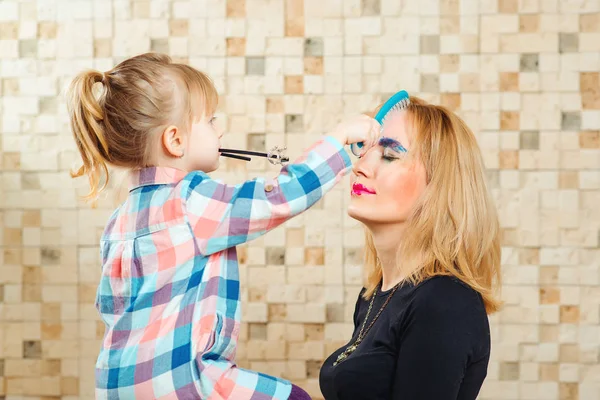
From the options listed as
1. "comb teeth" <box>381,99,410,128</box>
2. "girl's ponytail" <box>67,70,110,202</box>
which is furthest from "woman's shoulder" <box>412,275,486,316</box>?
"girl's ponytail" <box>67,70,110,202</box>

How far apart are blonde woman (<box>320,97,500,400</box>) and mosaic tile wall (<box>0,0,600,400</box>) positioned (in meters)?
0.77

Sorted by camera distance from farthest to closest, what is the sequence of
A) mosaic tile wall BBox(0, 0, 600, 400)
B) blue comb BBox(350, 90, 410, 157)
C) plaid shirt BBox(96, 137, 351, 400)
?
mosaic tile wall BBox(0, 0, 600, 400) < blue comb BBox(350, 90, 410, 157) < plaid shirt BBox(96, 137, 351, 400)

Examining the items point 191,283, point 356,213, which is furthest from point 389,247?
point 191,283

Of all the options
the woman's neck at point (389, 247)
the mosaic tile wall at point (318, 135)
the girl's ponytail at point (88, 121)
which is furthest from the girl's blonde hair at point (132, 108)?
the mosaic tile wall at point (318, 135)

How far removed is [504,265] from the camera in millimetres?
2469

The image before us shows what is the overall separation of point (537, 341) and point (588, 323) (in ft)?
0.56

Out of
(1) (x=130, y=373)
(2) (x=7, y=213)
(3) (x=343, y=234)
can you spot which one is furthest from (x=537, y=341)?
(2) (x=7, y=213)

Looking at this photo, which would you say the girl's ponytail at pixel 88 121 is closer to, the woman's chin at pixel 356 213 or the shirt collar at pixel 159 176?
the shirt collar at pixel 159 176

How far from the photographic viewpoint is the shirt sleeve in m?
1.52

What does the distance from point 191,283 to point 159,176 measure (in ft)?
0.76

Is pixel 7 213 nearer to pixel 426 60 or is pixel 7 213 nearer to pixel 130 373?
pixel 130 373

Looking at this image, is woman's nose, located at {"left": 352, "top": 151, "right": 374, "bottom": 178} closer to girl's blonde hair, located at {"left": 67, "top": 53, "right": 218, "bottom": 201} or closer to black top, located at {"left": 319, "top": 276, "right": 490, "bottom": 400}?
black top, located at {"left": 319, "top": 276, "right": 490, "bottom": 400}

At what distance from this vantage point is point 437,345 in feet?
4.65

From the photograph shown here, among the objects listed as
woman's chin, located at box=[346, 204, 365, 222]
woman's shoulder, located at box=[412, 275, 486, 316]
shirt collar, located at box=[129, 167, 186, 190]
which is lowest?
woman's shoulder, located at box=[412, 275, 486, 316]
